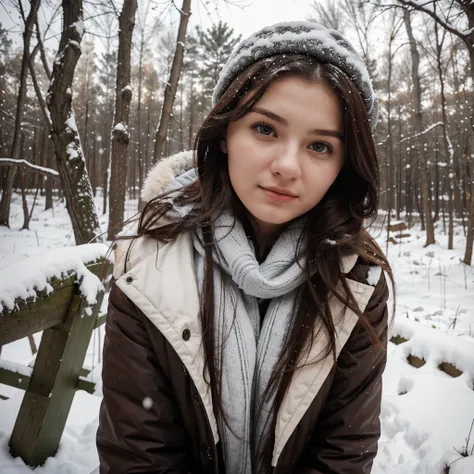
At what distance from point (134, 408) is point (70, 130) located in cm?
385

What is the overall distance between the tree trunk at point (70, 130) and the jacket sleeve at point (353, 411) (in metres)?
3.21

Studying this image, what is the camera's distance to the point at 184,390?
3.71ft

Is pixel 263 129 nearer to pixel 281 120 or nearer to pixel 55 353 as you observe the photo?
pixel 281 120

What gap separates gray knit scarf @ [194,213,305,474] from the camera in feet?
3.84

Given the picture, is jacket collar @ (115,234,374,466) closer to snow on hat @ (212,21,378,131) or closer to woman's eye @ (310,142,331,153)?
woman's eye @ (310,142,331,153)

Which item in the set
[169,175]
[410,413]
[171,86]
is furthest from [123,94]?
[410,413]

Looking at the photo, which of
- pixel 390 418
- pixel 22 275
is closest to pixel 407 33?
pixel 390 418

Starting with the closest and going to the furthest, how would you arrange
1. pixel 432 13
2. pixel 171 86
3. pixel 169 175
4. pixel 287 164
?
pixel 287 164, pixel 169 175, pixel 432 13, pixel 171 86

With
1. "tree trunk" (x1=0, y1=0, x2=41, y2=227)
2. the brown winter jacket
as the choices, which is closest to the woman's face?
the brown winter jacket

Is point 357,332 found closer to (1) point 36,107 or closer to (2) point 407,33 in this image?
(2) point 407,33

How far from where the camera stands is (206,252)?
1278 millimetres

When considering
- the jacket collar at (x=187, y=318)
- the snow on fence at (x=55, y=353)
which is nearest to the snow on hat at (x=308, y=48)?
the jacket collar at (x=187, y=318)

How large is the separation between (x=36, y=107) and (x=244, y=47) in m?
27.2

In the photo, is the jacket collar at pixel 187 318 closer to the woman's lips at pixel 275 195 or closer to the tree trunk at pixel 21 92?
the woman's lips at pixel 275 195
